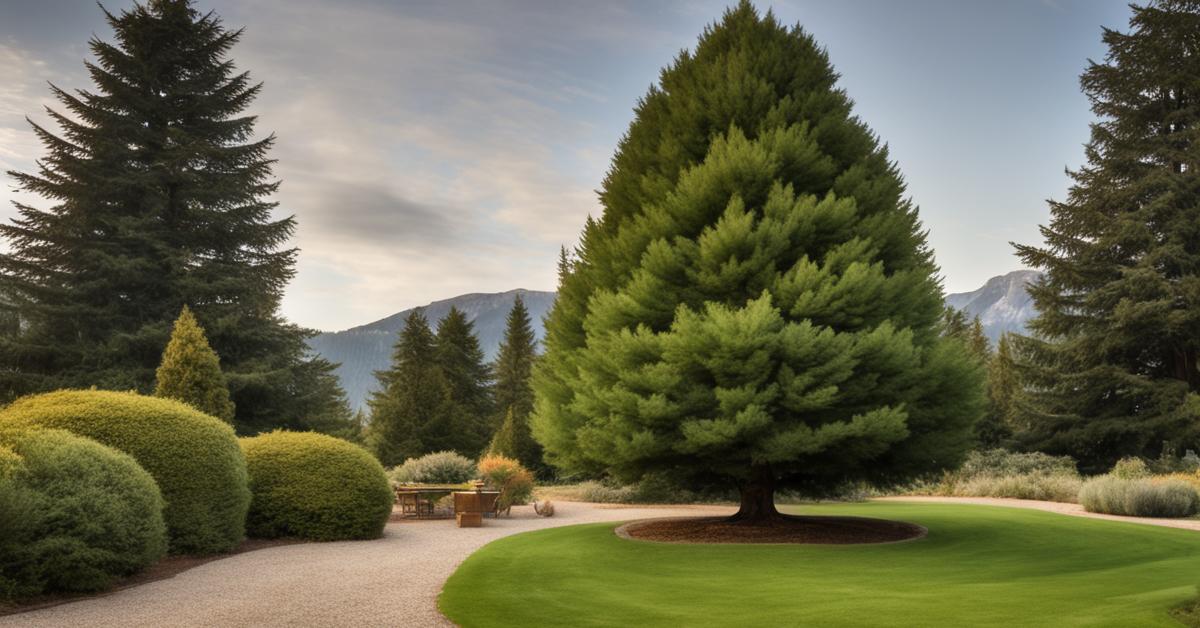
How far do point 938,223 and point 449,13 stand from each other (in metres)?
12.0

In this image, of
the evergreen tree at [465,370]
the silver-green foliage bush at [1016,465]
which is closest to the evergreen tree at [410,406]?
the evergreen tree at [465,370]

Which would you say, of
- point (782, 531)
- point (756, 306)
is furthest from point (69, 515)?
point (782, 531)

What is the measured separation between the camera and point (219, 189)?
31.4 m

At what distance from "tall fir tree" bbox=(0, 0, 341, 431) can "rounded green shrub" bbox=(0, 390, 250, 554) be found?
17.1m

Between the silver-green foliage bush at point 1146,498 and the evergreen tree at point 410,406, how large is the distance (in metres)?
31.0

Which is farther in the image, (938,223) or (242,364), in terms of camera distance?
(242,364)

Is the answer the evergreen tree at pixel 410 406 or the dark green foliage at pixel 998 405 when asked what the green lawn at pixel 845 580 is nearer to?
the dark green foliage at pixel 998 405

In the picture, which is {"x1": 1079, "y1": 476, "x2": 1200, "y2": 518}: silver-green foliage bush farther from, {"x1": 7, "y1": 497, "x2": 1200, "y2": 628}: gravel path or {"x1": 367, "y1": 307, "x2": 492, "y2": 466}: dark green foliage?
{"x1": 367, "y1": 307, "x2": 492, "y2": 466}: dark green foliage

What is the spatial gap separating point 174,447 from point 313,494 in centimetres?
314

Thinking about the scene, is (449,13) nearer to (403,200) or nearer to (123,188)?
(403,200)

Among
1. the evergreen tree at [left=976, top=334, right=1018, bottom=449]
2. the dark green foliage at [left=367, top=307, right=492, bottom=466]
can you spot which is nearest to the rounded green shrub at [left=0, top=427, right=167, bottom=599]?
the dark green foliage at [left=367, top=307, right=492, bottom=466]

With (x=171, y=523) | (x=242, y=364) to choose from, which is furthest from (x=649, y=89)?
(x=242, y=364)

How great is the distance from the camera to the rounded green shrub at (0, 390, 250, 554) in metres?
11.7

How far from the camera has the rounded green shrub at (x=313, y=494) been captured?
14625 millimetres
